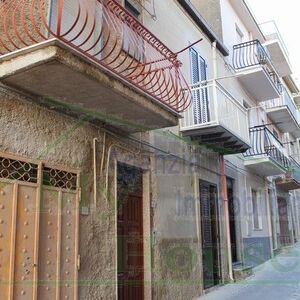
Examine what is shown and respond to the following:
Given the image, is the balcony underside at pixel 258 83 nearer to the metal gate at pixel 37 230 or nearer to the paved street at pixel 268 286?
the paved street at pixel 268 286

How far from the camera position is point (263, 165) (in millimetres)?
13562

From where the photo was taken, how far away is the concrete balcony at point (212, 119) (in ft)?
28.6

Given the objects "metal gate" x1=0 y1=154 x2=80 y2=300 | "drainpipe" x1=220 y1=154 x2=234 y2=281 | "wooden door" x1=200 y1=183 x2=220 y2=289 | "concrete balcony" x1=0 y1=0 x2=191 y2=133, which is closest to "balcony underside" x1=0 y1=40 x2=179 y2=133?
"concrete balcony" x1=0 y1=0 x2=191 y2=133

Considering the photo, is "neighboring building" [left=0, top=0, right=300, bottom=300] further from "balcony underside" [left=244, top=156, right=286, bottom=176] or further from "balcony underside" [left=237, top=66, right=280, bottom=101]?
"balcony underside" [left=237, top=66, right=280, bottom=101]

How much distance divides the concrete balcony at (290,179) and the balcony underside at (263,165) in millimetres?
3506

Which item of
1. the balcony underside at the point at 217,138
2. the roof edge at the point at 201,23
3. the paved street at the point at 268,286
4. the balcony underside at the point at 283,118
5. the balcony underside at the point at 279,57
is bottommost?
the paved street at the point at 268,286

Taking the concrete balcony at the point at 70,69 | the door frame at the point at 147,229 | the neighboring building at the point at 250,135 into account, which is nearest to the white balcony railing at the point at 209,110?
the neighboring building at the point at 250,135

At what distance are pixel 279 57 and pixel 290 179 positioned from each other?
6310 mm

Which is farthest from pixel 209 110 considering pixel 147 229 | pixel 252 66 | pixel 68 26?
pixel 252 66

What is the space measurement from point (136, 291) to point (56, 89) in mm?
3602

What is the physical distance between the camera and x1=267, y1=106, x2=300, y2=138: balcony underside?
17.7 meters

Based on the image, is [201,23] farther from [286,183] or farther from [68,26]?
[286,183]

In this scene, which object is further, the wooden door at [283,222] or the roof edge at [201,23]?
the wooden door at [283,222]

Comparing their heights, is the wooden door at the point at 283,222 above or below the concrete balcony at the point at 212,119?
below
